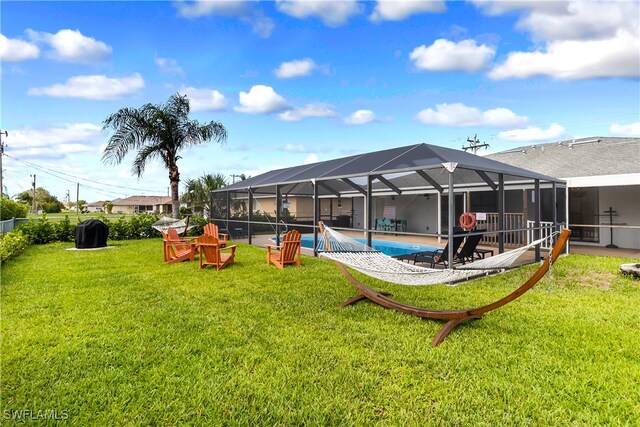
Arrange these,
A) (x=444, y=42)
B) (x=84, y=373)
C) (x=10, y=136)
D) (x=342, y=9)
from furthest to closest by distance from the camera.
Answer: (x=10, y=136) < (x=444, y=42) < (x=342, y=9) < (x=84, y=373)

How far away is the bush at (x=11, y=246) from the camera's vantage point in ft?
26.8

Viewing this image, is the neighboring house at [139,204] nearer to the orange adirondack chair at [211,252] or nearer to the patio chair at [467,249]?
the orange adirondack chair at [211,252]

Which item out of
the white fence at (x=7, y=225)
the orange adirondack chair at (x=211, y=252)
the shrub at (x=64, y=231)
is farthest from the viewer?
the shrub at (x=64, y=231)

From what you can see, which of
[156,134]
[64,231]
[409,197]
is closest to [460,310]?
[409,197]

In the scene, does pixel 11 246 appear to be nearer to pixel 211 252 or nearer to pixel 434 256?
pixel 211 252

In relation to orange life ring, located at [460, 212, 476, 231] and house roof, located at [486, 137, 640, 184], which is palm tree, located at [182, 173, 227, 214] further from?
orange life ring, located at [460, 212, 476, 231]

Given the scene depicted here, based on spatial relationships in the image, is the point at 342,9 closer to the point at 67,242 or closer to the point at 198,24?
the point at 198,24

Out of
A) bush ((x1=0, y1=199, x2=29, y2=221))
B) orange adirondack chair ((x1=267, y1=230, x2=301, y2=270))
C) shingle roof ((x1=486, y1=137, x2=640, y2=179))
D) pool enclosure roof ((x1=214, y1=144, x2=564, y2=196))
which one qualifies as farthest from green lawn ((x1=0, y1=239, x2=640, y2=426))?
bush ((x1=0, y1=199, x2=29, y2=221))

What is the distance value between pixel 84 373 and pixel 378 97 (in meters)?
14.2

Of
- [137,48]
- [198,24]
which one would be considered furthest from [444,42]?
[137,48]

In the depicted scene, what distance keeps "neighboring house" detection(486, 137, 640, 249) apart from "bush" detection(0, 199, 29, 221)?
67.6 ft

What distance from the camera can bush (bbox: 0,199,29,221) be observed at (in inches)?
575

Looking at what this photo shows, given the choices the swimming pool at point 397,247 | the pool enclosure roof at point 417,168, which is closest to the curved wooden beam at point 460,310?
the pool enclosure roof at point 417,168

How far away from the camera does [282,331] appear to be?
13.2ft
